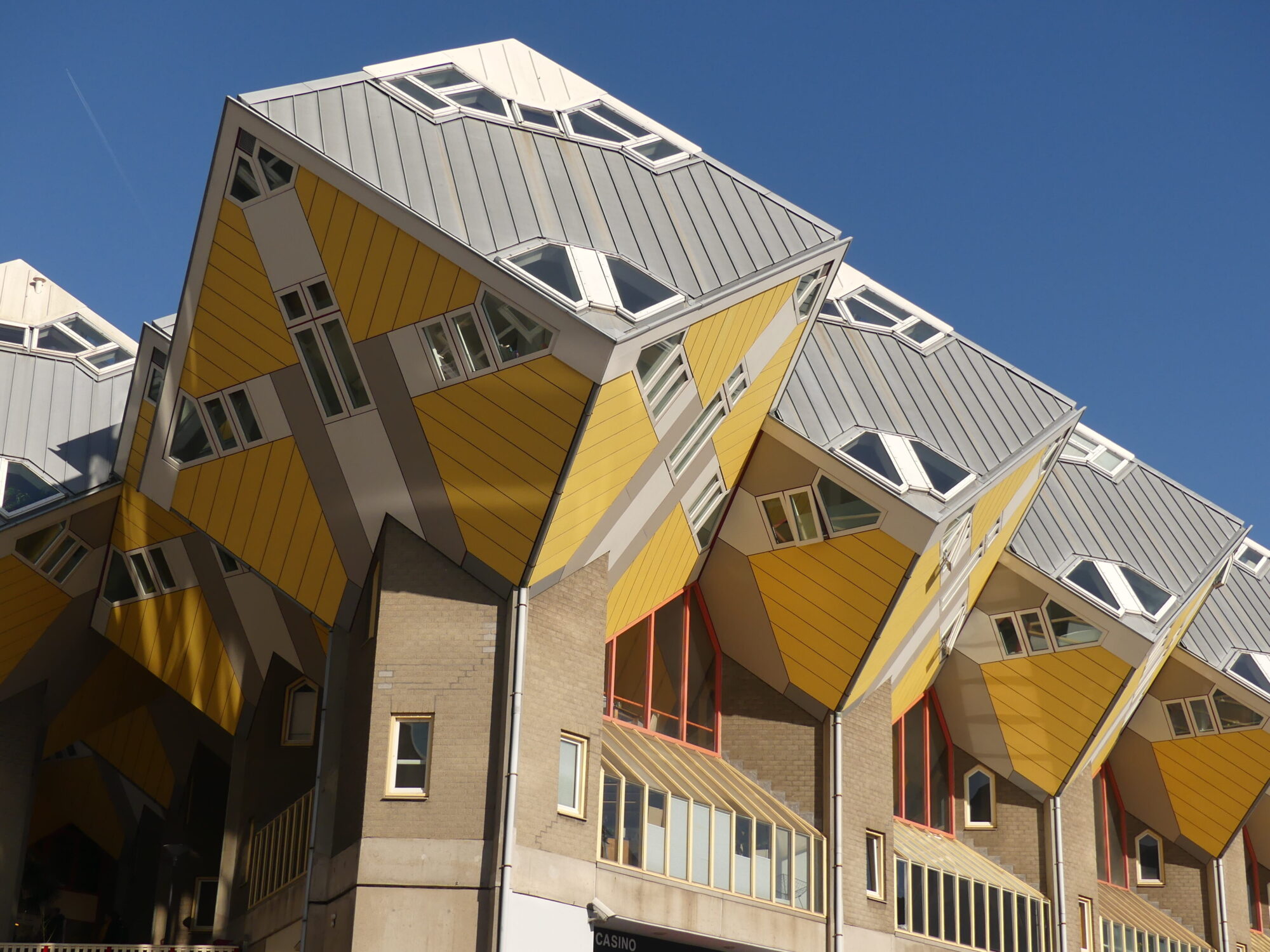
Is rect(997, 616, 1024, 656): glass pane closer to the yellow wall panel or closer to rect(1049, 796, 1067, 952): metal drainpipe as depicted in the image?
rect(1049, 796, 1067, 952): metal drainpipe

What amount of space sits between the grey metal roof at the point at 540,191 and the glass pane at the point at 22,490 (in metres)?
8.26

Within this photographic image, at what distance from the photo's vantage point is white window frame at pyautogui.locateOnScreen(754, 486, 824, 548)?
23609 millimetres

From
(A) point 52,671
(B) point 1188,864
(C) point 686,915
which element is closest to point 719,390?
(C) point 686,915

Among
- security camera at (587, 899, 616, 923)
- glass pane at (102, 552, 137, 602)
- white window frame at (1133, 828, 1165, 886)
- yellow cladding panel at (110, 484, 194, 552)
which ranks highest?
yellow cladding panel at (110, 484, 194, 552)

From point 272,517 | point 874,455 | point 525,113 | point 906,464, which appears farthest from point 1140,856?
point 525,113

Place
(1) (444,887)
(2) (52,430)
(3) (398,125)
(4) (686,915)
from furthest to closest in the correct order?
(2) (52,430), (4) (686,915), (3) (398,125), (1) (444,887)

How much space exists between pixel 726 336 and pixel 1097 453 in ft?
56.4

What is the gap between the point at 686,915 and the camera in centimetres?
2167

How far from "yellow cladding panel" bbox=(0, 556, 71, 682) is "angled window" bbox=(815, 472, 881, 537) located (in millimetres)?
13264

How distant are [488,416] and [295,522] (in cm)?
449

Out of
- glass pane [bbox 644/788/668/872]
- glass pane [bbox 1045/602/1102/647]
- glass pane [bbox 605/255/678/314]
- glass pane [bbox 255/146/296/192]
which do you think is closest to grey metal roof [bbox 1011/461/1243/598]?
glass pane [bbox 1045/602/1102/647]

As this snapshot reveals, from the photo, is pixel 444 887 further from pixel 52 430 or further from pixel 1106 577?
pixel 1106 577

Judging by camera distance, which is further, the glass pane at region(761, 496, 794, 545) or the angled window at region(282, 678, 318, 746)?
the angled window at region(282, 678, 318, 746)

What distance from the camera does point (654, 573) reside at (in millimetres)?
23531
